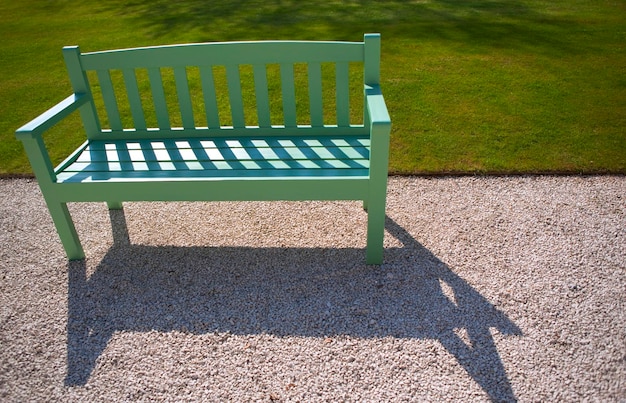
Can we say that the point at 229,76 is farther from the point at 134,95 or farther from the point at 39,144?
the point at 39,144

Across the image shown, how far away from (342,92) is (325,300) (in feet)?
5.22

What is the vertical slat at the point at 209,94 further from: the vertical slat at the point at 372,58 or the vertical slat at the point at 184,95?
the vertical slat at the point at 372,58

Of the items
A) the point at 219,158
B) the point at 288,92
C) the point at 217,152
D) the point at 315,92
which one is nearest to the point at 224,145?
the point at 217,152

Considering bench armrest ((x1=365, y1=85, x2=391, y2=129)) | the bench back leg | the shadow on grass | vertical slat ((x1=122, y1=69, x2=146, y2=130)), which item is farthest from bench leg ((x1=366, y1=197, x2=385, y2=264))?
the shadow on grass

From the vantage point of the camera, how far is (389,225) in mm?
3850

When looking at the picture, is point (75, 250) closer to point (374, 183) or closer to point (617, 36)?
point (374, 183)

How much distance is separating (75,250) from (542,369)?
330cm

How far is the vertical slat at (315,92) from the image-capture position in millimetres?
3498

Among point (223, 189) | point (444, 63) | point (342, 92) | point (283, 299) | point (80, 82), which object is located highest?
point (80, 82)

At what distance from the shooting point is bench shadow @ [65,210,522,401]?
280 centimetres

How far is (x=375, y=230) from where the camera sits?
3211 millimetres

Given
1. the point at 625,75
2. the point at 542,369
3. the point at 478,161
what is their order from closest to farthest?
1. the point at 542,369
2. the point at 478,161
3. the point at 625,75

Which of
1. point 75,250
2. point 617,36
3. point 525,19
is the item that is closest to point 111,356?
point 75,250

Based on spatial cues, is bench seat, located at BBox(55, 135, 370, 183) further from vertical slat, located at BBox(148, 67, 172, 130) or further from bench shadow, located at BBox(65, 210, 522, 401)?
bench shadow, located at BBox(65, 210, 522, 401)
